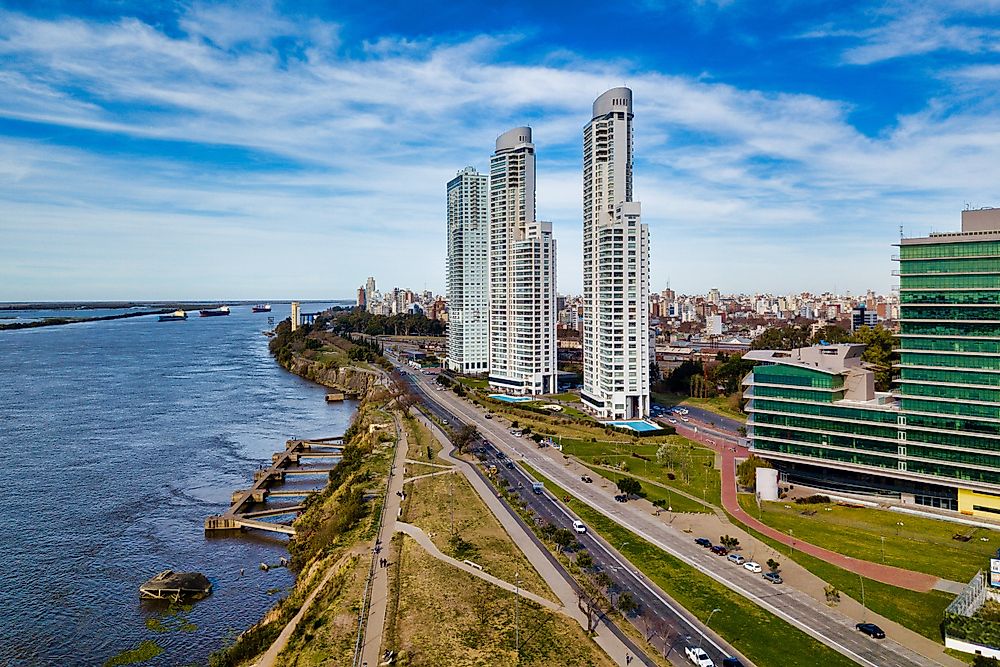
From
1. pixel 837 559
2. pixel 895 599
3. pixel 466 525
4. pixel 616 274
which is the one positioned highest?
pixel 616 274

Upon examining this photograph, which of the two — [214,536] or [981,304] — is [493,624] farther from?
[981,304]

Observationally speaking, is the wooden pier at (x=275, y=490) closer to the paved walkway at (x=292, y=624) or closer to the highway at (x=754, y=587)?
the paved walkway at (x=292, y=624)

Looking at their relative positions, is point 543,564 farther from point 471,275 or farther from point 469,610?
point 471,275

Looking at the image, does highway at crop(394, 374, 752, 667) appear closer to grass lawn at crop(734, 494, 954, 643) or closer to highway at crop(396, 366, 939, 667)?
highway at crop(396, 366, 939, 667)

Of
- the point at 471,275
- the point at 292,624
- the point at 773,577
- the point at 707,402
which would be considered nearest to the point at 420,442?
the point at 292,624

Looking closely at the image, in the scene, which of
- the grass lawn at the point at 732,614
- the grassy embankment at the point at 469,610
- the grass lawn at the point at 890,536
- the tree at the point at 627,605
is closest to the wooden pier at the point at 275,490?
the grassy embankment at the point at 469,610

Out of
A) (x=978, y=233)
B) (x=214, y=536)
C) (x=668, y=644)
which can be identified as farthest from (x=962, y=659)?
(x=214, y=536)

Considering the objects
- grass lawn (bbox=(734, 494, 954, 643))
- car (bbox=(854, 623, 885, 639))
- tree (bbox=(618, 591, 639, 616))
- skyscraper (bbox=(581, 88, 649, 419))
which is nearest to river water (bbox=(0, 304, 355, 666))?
tree (bbox=(618, 591, 639, 616))
